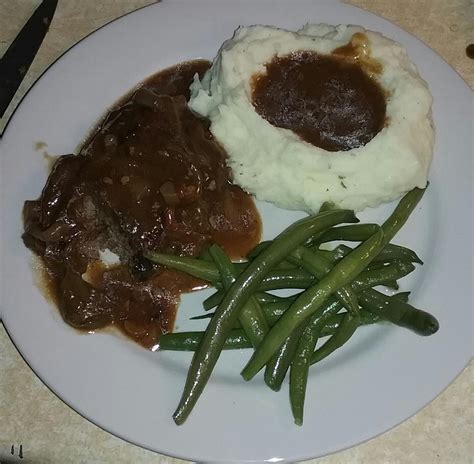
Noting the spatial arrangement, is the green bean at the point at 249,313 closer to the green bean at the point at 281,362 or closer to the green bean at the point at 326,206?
the green bean at the point at 281,362

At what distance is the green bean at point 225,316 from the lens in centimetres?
390

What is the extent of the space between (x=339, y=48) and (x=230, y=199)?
4.26ft

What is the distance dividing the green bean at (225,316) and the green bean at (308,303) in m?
0.23

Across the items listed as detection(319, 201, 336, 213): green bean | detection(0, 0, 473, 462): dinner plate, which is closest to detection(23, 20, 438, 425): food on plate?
detection(319, 201, 336, 213): green bean

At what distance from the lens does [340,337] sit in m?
4.02

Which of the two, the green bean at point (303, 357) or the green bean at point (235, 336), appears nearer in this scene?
the green bean at point (303, 357)

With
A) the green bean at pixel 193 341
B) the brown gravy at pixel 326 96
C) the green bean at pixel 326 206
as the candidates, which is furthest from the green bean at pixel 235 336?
the brown gravy at pixel 326 96

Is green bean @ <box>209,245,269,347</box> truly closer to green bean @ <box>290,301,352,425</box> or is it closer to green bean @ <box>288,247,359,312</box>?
green bean @ <box>290,301,352,425</box>

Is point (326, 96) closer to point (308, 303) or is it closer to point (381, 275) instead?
point (381, 275)

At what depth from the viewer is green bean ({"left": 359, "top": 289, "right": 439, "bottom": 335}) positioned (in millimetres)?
3896

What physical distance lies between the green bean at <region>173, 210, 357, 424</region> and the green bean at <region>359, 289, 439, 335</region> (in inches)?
22.4

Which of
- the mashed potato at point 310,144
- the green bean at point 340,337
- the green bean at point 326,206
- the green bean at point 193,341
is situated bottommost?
the green bean at point 340,337

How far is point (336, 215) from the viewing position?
4.25m

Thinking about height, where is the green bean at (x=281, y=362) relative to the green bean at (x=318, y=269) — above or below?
below
